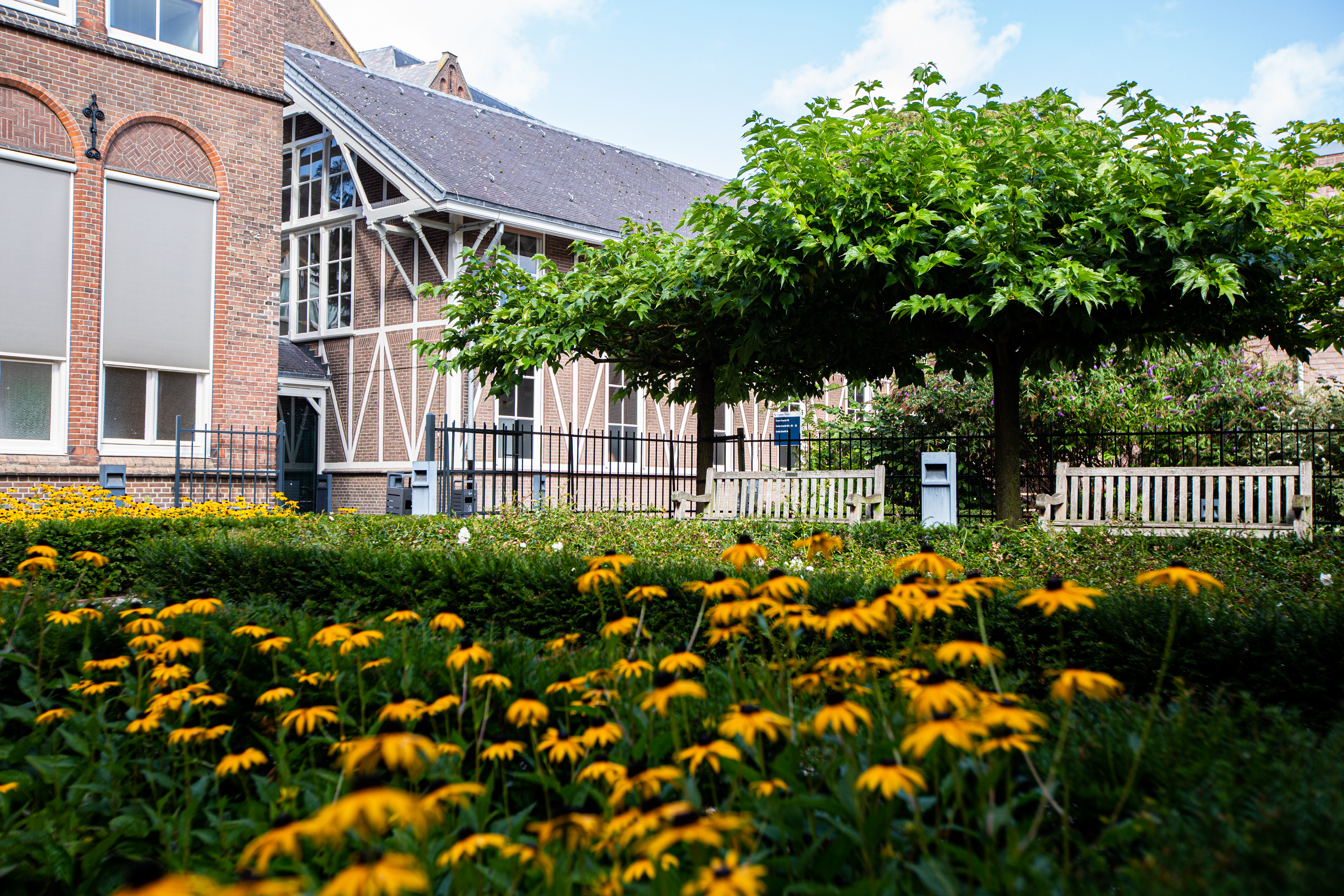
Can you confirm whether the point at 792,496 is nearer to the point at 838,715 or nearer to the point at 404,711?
the point at 404,711

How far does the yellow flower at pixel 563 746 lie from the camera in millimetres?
2494

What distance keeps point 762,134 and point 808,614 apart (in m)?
7.34

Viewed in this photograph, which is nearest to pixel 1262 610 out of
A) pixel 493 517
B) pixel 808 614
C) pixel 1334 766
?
pixel 1334 766

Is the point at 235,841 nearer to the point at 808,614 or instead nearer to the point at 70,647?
the point at 808,614

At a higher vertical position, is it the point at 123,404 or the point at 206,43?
the point at 206,43

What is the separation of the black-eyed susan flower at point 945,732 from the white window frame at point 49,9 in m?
15.4

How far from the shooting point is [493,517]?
11.2m

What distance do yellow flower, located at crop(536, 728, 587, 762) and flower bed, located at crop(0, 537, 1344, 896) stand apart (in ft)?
0.11

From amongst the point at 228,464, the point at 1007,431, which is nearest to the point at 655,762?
the point at 1007,431

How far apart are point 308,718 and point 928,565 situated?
6.73ft

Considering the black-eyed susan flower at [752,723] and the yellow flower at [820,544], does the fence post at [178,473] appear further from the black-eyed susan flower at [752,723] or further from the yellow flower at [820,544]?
the black-eyed susan flower at [752,723]

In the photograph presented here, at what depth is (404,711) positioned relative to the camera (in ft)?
8.46

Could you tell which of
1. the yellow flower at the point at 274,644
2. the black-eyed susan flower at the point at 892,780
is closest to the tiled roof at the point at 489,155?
the yellow flower at the point at 274,644

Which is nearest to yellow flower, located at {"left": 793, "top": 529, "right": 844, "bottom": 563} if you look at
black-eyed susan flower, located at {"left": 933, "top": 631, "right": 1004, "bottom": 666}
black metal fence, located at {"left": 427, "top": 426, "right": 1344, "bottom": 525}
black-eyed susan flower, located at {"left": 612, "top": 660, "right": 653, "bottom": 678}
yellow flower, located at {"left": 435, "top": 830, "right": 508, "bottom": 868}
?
black-eyed susan flower, located at {"left": 612, "top": 660, "right": 653, "bottom": 678}
